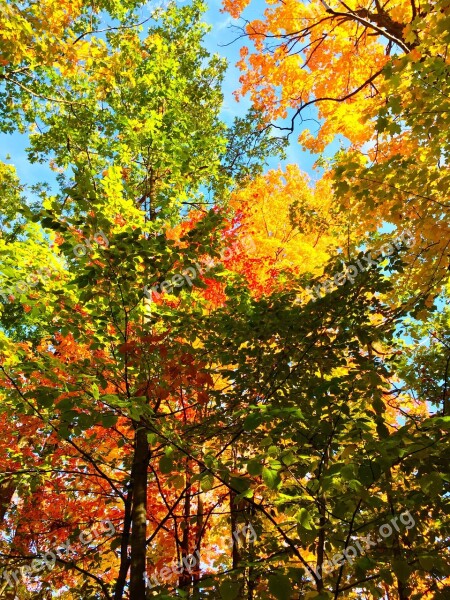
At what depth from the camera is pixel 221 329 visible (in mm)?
4324

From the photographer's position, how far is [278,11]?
8.18 m

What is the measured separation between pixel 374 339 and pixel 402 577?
226 cm

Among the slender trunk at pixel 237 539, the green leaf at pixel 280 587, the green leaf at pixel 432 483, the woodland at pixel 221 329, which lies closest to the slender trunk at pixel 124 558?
the woodland at pixel 221 329

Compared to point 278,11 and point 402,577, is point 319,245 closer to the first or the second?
point 278,11

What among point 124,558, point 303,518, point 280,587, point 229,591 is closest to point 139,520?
point 124,558

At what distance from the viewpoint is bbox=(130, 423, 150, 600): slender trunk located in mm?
3582

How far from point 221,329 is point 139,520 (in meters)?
2.17

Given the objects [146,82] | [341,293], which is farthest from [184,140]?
[341,293]

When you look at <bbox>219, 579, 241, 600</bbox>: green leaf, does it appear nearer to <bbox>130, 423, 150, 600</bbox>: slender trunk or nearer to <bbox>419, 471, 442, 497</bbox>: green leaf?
<bbox>419, 471, 442, 497</bbox>: green leaf

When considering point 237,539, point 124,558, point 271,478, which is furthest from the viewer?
point 237,539

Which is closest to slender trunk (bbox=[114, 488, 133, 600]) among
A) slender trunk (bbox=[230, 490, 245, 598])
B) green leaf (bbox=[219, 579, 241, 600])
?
slender trunk (bbox=[230, 490, 245, 598])

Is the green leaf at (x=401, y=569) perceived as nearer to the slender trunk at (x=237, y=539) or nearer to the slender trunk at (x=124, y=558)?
the slender trunk at (x=237, y=539)

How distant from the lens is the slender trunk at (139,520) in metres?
3.58

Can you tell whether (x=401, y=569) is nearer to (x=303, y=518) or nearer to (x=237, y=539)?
(x=303, y=518)
